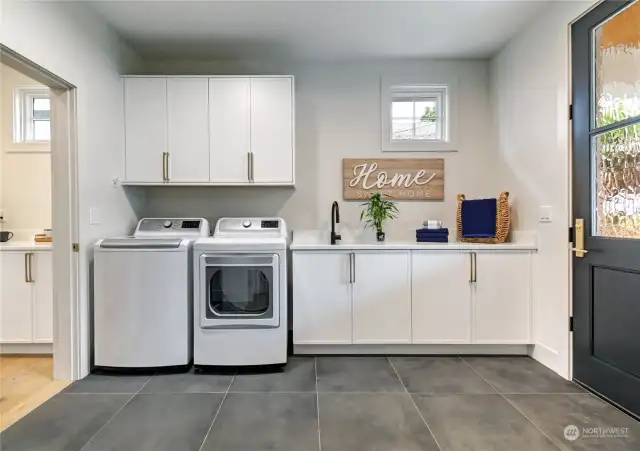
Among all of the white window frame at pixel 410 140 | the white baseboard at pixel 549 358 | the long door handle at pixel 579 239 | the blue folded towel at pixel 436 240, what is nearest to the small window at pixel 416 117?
the white window frame at pixel 410 140

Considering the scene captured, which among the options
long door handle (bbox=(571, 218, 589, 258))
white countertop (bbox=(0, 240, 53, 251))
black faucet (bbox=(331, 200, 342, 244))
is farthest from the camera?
black faucet (bbox=(331, 200, 342, 244))

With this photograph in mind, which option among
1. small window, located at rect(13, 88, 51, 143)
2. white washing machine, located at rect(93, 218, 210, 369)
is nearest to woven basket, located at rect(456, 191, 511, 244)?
white washing machine, located at rect(93, 218, 210, 369)

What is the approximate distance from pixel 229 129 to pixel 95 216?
48.7 inches

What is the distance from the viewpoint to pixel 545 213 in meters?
2.77

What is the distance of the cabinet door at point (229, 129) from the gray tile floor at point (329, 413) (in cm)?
163

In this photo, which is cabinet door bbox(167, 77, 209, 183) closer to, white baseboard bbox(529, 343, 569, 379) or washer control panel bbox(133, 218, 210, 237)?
washer control panel bbox(133, 218, 210, 237)

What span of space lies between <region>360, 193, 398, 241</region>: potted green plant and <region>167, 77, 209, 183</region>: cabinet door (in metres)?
1.48

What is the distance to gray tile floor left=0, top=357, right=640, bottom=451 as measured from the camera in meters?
1.85

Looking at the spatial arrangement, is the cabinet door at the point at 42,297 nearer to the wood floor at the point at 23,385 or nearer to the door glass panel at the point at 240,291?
the wood floor at the point at 23,385

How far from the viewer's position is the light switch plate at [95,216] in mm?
2734

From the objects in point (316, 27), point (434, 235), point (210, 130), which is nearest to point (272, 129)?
point (210, 130)

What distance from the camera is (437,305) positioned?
3.03 m

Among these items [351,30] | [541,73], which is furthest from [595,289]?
[351,30]
